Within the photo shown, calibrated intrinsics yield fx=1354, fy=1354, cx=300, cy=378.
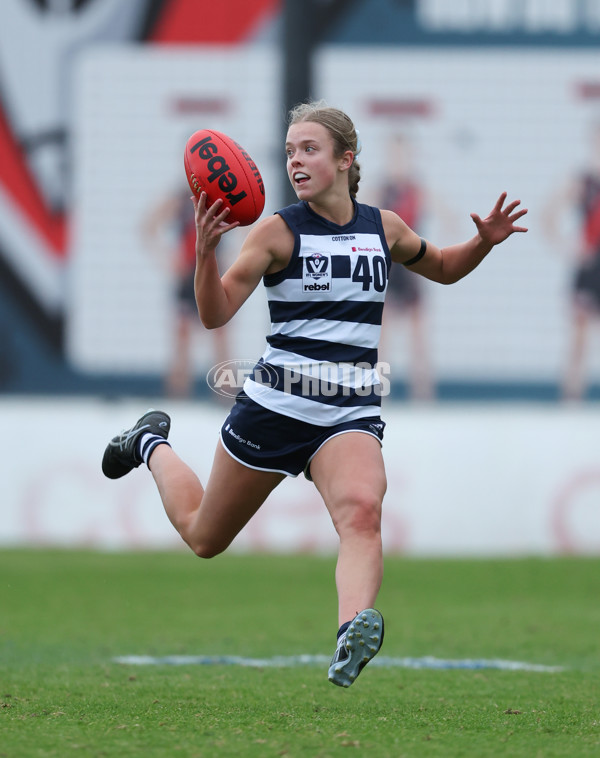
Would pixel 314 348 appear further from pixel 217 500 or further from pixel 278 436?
pixel 217 500

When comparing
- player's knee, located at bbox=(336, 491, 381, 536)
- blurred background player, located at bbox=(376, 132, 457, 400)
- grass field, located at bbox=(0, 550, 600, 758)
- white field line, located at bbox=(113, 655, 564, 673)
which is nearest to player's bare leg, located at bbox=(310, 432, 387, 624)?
player's knee, located at bbox=(336, 491, 381, 536)

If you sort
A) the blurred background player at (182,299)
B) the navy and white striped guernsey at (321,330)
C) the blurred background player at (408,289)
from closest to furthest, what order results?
1. the navy and white striped guernsey at (321,330)
2. the blurred background player at (408,289)
3. the blurred background player at (182,299)

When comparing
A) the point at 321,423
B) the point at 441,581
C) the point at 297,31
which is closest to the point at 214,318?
the point at 321,423

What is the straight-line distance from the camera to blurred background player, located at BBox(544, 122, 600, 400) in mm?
16438

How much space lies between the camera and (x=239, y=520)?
209 inches

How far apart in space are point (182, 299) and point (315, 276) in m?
11.7

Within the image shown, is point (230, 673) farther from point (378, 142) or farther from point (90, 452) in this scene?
point (378, 142)

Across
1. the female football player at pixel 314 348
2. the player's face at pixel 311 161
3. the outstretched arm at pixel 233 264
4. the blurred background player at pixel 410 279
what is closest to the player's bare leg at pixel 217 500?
the female football player at pixel 314 348

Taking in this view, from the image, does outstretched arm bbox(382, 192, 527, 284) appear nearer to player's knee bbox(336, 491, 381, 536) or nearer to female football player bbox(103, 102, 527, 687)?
female football player bbox(103, 102, 527, 687)

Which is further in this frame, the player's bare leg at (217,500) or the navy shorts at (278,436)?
the player's bare leg at (217,500)

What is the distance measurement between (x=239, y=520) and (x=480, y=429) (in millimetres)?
6784

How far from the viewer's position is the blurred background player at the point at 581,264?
16.4m

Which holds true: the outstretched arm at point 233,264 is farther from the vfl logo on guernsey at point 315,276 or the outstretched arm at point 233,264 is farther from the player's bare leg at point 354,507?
the player's bare leg at point 354,507

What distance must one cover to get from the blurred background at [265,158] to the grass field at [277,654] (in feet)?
17.9
